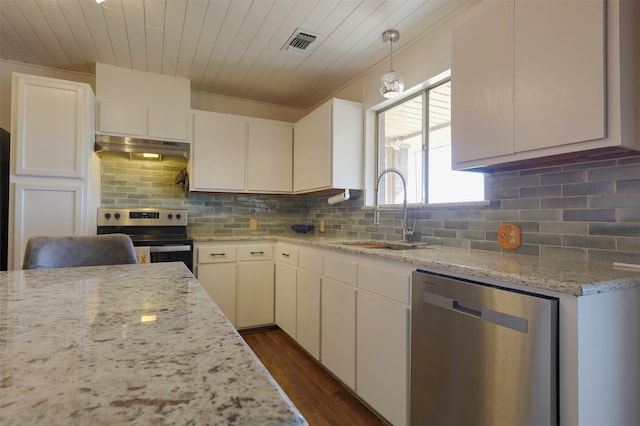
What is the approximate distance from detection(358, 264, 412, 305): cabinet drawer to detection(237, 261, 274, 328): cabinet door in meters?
1.48

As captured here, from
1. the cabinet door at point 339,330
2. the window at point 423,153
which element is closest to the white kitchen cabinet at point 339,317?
the cabinet door at point 339,330

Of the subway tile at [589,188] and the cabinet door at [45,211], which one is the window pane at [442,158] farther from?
the cabinet door at [45,211]

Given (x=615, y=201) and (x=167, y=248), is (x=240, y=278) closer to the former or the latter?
(x=167, y=248)

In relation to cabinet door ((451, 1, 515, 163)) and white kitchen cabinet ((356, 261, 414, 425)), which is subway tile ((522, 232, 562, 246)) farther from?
white kitchen cabinet ((356, 261, 414, 425))

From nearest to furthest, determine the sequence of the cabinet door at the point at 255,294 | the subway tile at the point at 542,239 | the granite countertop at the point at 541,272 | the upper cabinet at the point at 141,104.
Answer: the granite countertop at the point at 541,272, the subway tile at the point at 542,239, the upper cabinet at the point at 141,104, the cabinet door at the point at 255,294

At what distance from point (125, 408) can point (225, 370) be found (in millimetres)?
114

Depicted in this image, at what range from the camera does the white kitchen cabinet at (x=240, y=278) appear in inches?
119

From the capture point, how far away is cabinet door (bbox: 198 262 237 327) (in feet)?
9.90

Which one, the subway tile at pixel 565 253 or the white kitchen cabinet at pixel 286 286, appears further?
the white kitchen cabinet at pixel 286 286

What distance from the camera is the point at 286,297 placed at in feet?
9.80

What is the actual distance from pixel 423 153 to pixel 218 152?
194 cm

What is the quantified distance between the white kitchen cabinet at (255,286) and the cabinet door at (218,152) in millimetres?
686

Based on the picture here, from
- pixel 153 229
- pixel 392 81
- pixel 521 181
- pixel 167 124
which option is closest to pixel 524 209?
pixel 521 181

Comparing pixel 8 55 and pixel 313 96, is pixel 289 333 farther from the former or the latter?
pixel 8 55
